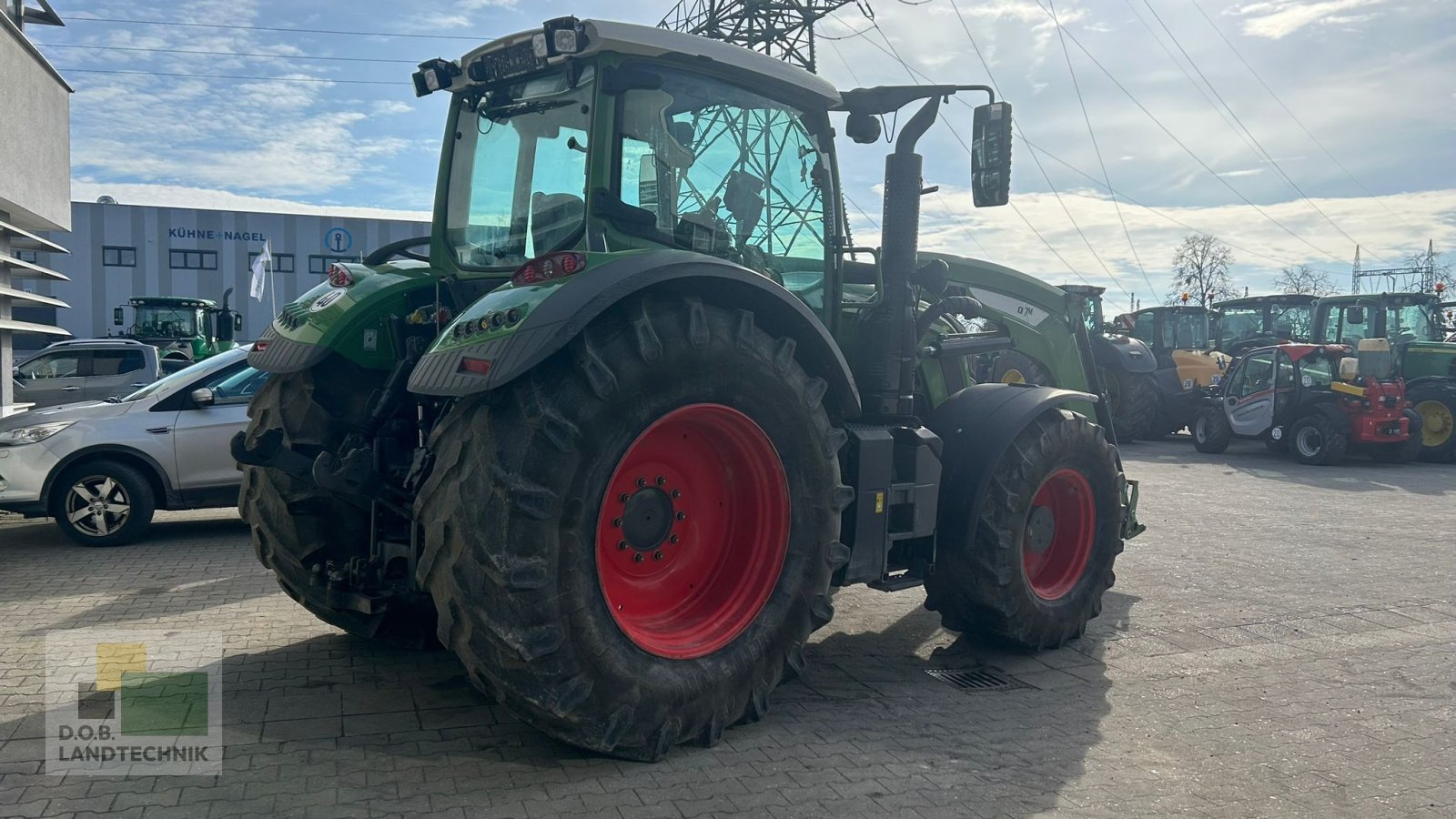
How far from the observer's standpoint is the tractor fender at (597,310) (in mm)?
3701

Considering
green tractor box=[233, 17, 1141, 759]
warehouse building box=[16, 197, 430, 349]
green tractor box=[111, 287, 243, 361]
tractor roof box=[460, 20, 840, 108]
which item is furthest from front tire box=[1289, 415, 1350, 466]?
warehouse building box=[16, 197, 430, 349]

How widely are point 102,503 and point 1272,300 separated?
21.0 metres

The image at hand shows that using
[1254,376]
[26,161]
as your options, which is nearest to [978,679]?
[26,161]

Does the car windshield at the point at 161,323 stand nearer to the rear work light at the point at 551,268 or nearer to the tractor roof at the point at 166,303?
the tractor roof at the point at 166,303

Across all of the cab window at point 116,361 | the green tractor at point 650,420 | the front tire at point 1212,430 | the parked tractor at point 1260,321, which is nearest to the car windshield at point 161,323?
the cab window at point 116,361

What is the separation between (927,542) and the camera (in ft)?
18.4

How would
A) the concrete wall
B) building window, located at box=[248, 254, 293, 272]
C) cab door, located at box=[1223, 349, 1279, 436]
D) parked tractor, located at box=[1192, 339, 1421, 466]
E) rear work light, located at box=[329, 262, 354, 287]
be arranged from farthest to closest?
building window, located at box=[248, 254, 293, 272] → cab door, located at box=[1223, 349, 1279, 436] → parked tractor, located at box=[1192, 339, 1421, 466] → the concrete wall → rear work light, located at box=[329, 262, 354, 287]

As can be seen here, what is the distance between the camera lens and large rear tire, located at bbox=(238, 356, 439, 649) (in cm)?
502

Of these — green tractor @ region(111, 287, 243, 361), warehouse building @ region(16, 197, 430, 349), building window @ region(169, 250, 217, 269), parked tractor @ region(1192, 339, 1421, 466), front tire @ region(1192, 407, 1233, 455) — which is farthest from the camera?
building window @ region(169, 250, 217, 269)

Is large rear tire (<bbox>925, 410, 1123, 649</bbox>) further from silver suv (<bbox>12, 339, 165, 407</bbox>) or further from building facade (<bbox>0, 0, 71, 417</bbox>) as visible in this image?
silver suv (<bbox>12, 339, 165, 407</bbox>)

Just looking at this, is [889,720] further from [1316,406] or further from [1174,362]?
[1174,362]

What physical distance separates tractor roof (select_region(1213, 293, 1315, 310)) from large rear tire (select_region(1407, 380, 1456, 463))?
4341mm

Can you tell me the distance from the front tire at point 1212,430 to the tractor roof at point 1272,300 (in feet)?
15.2

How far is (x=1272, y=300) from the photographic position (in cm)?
2161
